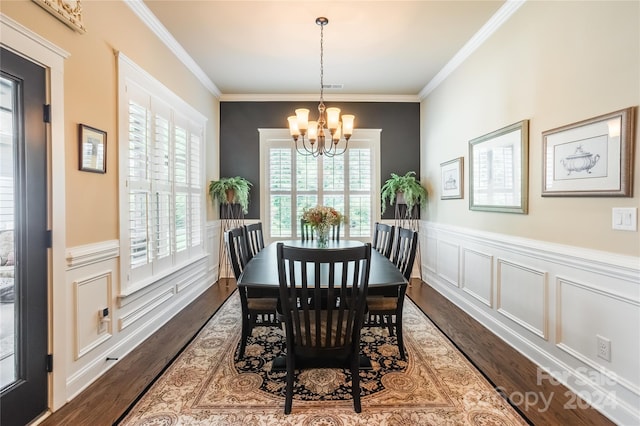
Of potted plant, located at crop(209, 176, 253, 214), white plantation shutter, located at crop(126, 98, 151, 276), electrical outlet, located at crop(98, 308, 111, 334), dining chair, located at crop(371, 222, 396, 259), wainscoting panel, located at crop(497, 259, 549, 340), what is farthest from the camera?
potted plant, located at crop(209, 176, 253, 214)

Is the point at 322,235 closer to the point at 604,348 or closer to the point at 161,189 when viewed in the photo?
the point at 161,189

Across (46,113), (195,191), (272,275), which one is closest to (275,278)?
(272,275)

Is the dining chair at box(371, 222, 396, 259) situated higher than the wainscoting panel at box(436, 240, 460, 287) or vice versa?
the dining chair at box(371, 222, 396, 259)

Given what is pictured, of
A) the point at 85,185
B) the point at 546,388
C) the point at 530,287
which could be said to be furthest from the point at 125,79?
the point at 546,388

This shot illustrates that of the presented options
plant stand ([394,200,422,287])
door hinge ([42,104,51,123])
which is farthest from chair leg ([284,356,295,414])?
plant stand ([394,200,422,287])

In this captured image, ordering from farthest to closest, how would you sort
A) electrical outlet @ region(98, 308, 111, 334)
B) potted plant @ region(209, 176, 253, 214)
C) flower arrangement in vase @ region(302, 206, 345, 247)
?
potted plant @ region(209, 176, 253, 214), flower arrangement in vase @ region(302, 206, 345, 247), electrical outlet @ region(98, 308, 111, 334)

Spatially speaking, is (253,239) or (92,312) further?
(253,239)

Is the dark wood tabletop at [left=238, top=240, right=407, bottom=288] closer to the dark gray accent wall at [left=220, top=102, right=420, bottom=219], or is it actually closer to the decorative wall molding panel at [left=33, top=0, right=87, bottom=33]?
the decorative wall molding panel at [left=33, top=0, right=87, bottom=33]

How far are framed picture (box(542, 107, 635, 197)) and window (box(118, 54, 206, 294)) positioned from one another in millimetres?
3348

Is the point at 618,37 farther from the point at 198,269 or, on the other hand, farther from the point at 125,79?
the point at 198,269

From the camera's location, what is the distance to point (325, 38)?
344cm

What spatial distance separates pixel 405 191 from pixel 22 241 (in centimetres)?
429

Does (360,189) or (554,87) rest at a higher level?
(554,87)

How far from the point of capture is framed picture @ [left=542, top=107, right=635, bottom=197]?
1861 mm
